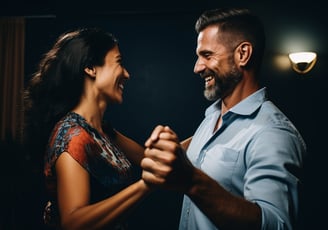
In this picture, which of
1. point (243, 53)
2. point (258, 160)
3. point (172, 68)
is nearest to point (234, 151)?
point (258, 160)

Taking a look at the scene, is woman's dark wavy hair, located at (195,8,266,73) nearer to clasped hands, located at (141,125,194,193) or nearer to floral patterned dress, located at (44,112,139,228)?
floral patterned dress, located at (44,112,139,228)

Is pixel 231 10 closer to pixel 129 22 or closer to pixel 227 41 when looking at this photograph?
pixel 227 41

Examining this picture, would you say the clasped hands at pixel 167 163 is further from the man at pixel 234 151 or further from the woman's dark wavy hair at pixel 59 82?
the woman's dark wavy hair at pixel 59 82

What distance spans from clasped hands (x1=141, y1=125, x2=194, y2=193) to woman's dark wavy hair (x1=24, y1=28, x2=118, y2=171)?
995 mm

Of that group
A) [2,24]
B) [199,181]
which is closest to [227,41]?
[199,181]

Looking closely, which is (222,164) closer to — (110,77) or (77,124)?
(77,124)

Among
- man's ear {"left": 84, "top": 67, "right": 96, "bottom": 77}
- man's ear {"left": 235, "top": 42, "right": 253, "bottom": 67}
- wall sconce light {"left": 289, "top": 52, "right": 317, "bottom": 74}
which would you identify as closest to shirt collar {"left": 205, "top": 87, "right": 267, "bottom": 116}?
man's ear {"left": 235, "top": 42, "right": 253, "bottom": 67}

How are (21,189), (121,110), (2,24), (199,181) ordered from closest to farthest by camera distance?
(199,181) < (21,189) < (121,110) < (2,24)

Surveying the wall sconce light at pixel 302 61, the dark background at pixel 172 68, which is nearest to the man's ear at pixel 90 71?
the dark background at pixel 172 68

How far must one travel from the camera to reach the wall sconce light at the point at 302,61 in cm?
403

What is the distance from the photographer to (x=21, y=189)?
368cm

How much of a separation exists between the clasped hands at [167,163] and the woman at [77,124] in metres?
0.54

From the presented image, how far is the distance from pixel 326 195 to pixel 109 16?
3.64 meters

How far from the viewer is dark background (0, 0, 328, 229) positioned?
3926 millimetres
